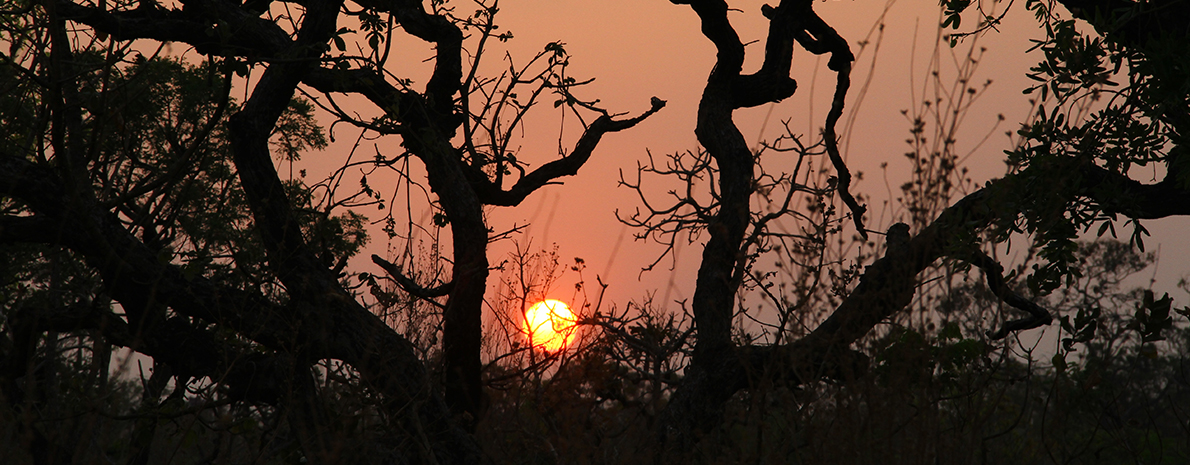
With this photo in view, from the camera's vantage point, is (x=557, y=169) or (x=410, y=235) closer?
(x=410, y=235)

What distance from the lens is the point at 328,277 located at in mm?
4012

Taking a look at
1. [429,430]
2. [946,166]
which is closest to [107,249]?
[429,430]

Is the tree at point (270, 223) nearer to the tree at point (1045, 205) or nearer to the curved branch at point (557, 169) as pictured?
the curved branch at point (557, 169)

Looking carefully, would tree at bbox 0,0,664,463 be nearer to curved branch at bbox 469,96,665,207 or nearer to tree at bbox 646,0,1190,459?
curved branch at bbox 469,96,665,207

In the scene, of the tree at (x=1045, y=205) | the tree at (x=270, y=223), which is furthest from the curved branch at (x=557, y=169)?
the tree at (x=1045, y=205)

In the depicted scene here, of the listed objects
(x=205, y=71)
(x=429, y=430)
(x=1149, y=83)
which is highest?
(x=205, y=71)

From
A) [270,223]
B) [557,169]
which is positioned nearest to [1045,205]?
[557,169]

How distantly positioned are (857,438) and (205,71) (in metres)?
8.11

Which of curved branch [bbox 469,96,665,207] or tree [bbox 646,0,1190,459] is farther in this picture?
curved branch [bbox 469,96,665,207]

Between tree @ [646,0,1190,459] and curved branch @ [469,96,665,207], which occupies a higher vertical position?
curved branch @ [469,96,665,207]

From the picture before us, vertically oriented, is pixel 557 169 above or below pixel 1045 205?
above

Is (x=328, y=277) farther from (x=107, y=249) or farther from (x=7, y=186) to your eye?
(x=7, y=186)

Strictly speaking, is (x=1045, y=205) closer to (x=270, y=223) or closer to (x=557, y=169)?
(x=557, y=169)

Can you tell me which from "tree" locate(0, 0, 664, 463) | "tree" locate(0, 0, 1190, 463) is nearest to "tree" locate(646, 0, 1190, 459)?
"tree" locate(0, 0, 1190, 463)
